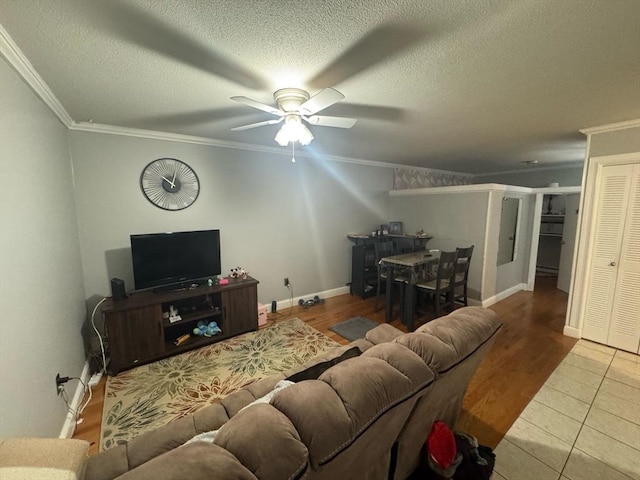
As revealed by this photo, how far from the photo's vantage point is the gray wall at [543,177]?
5258mm

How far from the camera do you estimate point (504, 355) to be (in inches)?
109

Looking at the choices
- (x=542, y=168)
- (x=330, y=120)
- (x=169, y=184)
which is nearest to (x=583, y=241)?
(x=330, y=120)

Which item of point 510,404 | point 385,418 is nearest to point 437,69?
point 385,418

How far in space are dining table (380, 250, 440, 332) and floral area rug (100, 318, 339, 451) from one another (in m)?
1.02

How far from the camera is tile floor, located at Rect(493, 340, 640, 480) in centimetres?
159

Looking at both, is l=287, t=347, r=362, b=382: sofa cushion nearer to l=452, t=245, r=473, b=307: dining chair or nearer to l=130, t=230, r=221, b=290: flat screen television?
l=130, t=230, r=221, b=290: flat screen television

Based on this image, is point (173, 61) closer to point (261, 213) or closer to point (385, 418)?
point (385, 418)

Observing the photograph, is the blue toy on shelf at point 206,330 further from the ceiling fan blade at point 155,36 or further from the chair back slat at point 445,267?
the chair back slat at point 445,267

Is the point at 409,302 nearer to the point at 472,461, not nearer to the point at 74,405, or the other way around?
the point at 472,461

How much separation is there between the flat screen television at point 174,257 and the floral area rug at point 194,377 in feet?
2.61

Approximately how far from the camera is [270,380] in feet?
4.82

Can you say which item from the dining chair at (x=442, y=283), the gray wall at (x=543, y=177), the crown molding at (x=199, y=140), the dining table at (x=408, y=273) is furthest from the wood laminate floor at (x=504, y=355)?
the crown molding at (x=199, y=140)

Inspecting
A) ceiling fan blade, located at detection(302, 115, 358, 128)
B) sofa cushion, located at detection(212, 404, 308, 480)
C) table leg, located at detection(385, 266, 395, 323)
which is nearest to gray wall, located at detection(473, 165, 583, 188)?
table leg, located at detection(385, 266, 395, 323)

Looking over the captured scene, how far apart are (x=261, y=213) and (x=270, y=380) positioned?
262 cm
